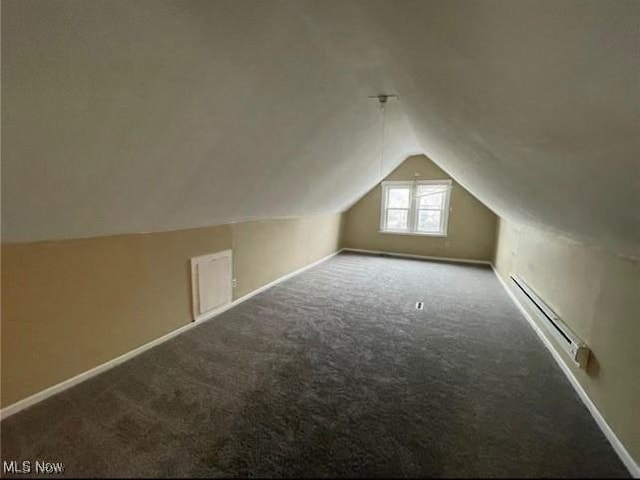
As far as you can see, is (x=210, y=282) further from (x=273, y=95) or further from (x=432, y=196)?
(x=432, y=196)

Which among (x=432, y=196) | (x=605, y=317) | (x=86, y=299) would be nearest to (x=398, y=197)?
(x=432, y=196)

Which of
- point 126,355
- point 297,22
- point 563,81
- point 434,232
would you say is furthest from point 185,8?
point 434,232

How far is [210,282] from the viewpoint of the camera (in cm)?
289

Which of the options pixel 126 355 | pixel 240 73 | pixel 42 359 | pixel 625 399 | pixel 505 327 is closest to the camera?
pixel 625 399

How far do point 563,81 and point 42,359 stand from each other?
2.85 m

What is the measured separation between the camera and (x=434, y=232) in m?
6.37

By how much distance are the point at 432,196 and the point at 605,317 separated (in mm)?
4926

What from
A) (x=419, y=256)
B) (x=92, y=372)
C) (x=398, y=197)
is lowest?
(x=92, y=372)

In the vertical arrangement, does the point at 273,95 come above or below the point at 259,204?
above

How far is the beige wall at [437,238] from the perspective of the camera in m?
6.01

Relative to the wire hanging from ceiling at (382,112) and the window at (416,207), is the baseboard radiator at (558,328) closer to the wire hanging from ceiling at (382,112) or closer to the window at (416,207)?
the wire hanging from ceiling at (382,112)

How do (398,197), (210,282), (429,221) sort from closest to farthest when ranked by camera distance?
(210,282) < (429,221) < (398,197)

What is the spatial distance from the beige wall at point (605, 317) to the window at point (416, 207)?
Answer: 3.74m

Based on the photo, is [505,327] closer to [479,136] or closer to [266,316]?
[479,136]
